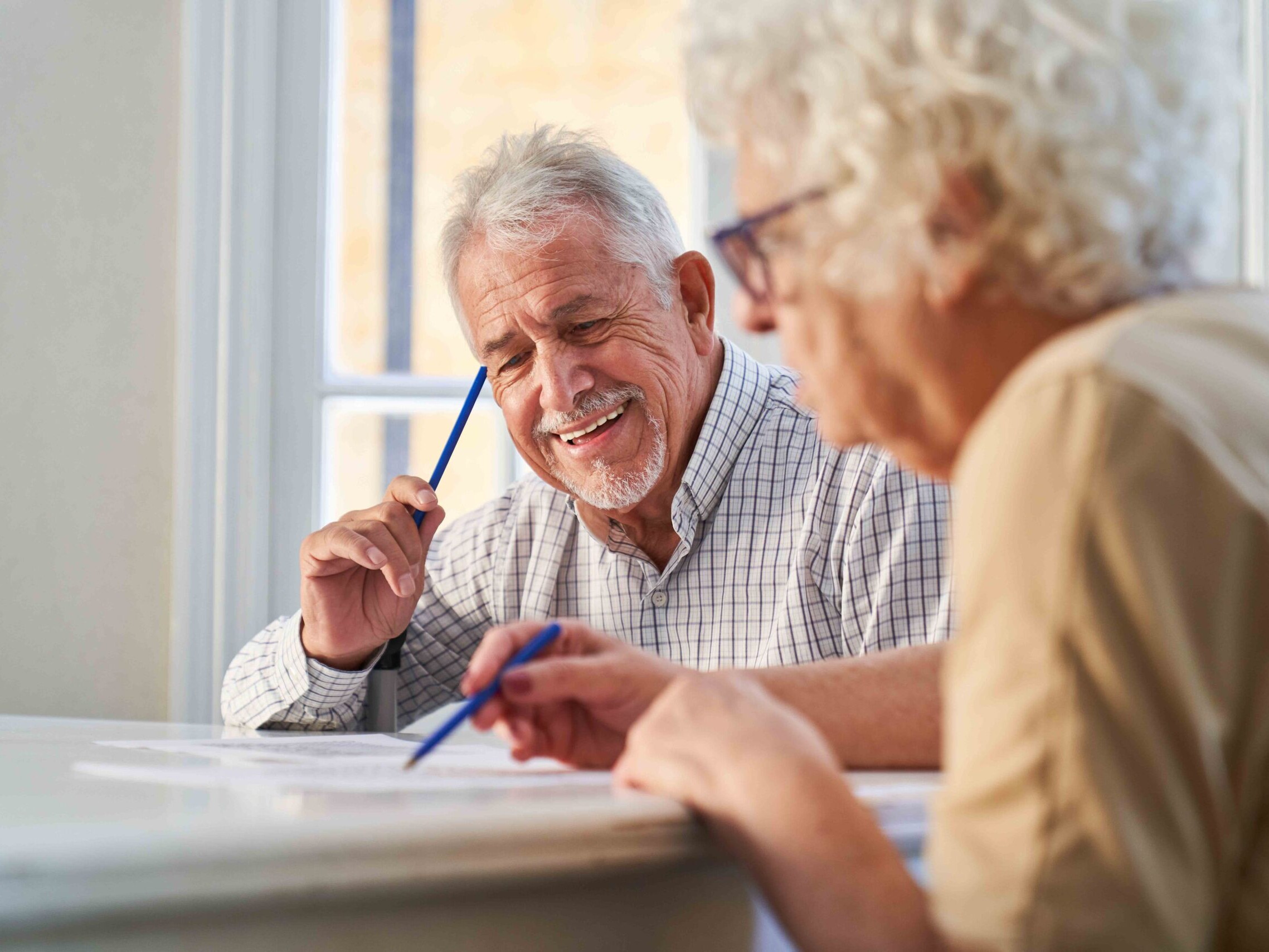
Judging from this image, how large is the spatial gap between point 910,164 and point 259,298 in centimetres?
161

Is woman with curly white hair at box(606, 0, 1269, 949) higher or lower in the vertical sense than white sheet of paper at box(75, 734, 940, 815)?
higher

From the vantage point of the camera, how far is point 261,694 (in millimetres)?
1552

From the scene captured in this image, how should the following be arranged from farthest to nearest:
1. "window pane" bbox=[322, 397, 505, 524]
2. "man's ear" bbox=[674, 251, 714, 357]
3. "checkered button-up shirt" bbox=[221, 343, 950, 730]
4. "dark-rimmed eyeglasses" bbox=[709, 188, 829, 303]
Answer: "window pane" bbox=[322, 397, 505, 524] → "man's ear" bbox=[674, 251, 714, 357] → "checkered button-up shirt" bbox=[221, 343, 950, 730] → "dark-rimmed eyeglasses" bbox=[709, 188, 829, 303]

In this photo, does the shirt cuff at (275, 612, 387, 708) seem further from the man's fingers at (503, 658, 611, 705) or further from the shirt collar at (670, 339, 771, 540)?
the man's fingers at (503, 658, 611, 705)

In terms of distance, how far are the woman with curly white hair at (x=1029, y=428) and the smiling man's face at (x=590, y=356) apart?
793 mm

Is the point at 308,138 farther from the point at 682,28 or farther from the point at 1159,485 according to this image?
the point at 1159,485

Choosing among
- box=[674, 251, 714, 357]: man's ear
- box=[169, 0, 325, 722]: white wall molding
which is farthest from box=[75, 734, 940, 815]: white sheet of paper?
box=[169, 0, 325, 722]: white wall molding

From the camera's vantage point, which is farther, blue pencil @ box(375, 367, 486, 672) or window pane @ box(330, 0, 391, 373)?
Answer: window pane @ box(330, 0, 391, 373)

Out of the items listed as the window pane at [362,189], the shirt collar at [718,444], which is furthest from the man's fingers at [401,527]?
the window pane at [362,189]

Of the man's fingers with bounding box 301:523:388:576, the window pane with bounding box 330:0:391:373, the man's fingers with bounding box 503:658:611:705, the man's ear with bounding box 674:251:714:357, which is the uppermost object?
the window pane with bounding box 330:0:391:373

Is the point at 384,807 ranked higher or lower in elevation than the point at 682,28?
lower

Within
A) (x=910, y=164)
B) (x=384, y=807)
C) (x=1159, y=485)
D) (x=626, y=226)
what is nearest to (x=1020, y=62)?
(x=910, y=164)

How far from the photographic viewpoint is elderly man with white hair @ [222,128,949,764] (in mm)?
1466

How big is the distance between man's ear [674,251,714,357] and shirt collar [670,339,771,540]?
49 mm
